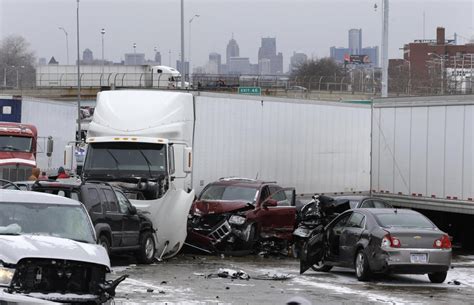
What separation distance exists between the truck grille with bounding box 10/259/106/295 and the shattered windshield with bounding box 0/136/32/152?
21815mm

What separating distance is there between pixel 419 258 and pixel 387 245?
2.01 ft

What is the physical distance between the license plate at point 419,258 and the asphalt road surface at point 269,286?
0.46 metres

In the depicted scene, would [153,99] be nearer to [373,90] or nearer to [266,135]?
[266,135]

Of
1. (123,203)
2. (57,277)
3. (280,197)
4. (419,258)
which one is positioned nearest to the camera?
(57,277)

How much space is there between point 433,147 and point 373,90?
62300 mm

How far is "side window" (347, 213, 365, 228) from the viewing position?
1882 centimetres

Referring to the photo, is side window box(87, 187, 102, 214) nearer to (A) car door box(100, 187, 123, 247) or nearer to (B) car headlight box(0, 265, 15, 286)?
(A) car door box(100, 187, 123, 247)

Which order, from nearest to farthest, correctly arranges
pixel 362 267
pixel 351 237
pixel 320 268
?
pixel 362 267, pixel 351 237, pixel 320 268

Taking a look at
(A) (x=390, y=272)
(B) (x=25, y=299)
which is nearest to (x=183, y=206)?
Answer: (A) (x=390, y=272)

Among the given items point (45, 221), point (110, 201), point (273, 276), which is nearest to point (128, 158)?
point (110, 201)

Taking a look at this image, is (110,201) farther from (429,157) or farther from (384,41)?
(384,41)

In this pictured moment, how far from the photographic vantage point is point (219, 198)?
942 inches

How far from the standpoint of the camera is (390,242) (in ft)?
Result: 57.5

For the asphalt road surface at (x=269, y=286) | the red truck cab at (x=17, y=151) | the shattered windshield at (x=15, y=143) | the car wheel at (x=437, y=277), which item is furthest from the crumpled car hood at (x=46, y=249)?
the shattered windshield at (x=15, y=143)
